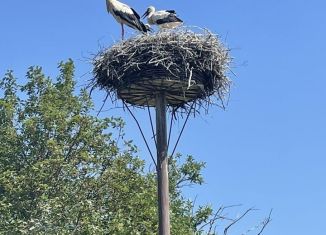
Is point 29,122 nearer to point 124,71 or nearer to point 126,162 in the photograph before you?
point 126,162

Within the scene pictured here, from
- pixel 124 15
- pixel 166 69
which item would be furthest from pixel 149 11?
pixel 166 69

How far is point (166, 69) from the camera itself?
9.24 m

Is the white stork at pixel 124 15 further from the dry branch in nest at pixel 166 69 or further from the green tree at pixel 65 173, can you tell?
the green tree at pixel 65 173

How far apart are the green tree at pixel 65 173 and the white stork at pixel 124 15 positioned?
5.36m

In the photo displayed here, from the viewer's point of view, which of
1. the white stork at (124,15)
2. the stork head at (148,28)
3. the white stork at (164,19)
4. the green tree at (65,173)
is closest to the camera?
the stork head at (148,28)

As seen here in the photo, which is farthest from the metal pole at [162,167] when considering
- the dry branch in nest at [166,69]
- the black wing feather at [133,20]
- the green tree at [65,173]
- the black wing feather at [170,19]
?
the green tree at [65,173]

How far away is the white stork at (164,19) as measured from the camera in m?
11.4

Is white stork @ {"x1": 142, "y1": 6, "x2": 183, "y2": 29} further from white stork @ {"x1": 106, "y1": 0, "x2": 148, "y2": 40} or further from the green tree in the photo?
the green tree

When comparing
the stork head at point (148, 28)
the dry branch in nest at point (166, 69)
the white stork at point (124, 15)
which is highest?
the white stork at point (124, 15)

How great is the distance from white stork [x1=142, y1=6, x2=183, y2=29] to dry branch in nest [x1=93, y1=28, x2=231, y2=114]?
1.28m

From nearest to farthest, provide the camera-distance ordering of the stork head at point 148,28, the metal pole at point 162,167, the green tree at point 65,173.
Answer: the metal pole at point 162,167 → the stork head at point 148,28 → the green tree at point 65,173

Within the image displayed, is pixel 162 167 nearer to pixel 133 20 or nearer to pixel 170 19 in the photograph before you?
pixel 170 19

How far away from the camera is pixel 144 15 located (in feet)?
41.7

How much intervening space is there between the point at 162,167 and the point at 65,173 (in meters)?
9.17
